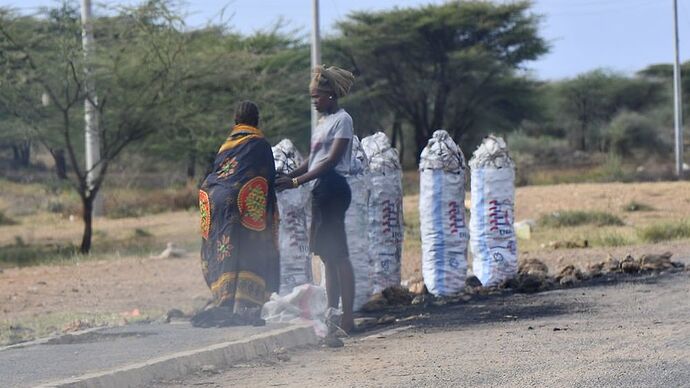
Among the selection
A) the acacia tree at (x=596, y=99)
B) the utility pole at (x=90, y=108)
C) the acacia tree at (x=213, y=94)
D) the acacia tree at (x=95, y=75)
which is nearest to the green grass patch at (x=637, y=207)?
the acacia tree at (x=213, y=94)

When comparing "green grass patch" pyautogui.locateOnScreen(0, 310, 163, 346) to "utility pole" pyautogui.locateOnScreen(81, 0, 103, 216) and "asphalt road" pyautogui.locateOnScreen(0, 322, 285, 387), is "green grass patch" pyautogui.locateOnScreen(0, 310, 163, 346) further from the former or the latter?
"utility pole" pyautogui.locateOnScreen(81, 0, 103, 216)

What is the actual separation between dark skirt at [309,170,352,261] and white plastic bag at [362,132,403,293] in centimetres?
179

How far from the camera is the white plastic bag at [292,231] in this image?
32.0 feet

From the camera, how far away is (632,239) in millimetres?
16750

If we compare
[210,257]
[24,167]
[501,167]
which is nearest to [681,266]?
[501,167]

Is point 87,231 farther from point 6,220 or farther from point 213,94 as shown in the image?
point 6,220

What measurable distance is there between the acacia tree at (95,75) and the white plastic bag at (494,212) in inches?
411

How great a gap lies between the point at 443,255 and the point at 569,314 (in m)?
1.54

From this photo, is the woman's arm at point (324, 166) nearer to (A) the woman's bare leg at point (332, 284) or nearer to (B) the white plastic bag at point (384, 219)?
(A) the woman's bare leg at point (332, 284)

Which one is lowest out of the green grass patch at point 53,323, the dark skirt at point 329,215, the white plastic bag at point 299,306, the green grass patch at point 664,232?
the green grass patch at point 53,323

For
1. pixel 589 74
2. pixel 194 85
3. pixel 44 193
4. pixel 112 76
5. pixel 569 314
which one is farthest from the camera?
pixel 589 74

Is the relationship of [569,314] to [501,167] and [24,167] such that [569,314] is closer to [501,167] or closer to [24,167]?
[501,167]

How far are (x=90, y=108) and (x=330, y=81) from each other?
12.8m

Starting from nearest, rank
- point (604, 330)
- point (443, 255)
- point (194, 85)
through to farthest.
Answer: point (604, 330) → point (443, 255) → point (194, 85)
